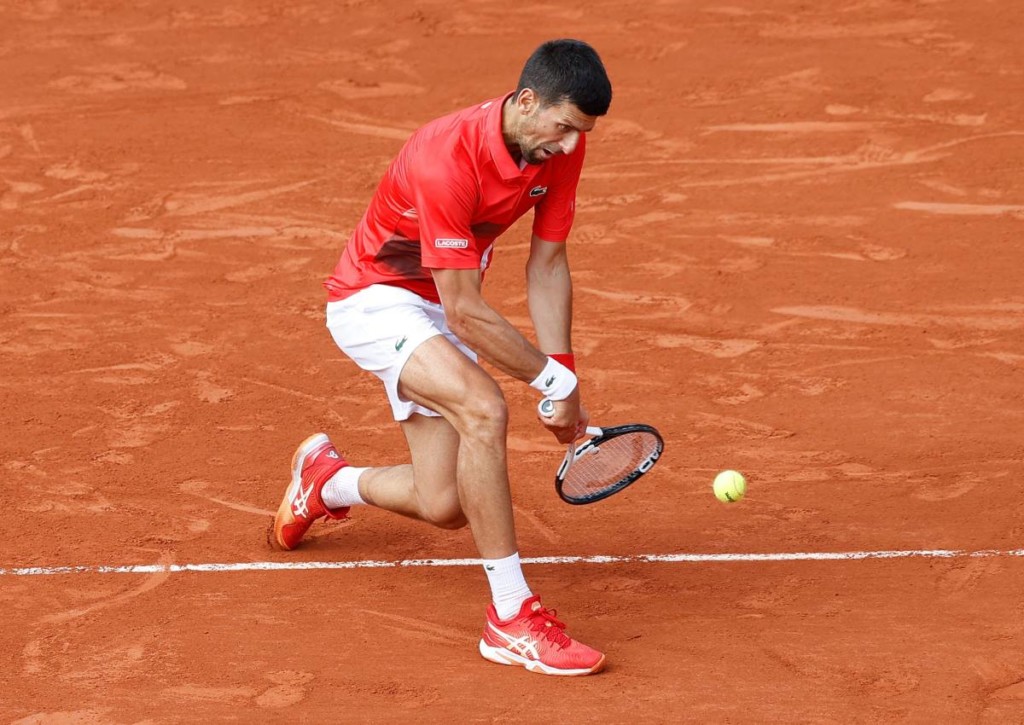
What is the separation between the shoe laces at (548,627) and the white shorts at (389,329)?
918 millimetres

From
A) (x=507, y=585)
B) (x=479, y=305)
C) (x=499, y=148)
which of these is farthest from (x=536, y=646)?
(x=499, y=148)

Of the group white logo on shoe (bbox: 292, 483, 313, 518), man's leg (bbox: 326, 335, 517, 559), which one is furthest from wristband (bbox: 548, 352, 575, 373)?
white logo on shoe (bbox: 292, 483, 313, 518)

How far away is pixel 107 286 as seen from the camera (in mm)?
9641

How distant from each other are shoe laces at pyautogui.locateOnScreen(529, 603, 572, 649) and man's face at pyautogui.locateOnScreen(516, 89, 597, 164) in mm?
1681

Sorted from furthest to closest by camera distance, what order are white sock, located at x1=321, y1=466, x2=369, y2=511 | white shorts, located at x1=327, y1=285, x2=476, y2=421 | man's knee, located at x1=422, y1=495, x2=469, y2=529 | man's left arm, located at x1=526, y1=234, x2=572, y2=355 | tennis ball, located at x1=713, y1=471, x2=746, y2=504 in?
white sock, located at x1=321, y1=466, x2=369, y2=511 < tennis ball, located at x1=713, y1=471, x2=746, y2=504 < man's left arm, located at x1=526, y1=234, x2=572, y2=355 < man's knee, located at x1=422, y1=495, x2=469, y2=529 < white shorts, located at x1=327, y1=285, x2=476, y2=421

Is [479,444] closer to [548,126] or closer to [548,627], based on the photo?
[548,627]

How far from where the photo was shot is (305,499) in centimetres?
637

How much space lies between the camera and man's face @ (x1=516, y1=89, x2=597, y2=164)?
520cm

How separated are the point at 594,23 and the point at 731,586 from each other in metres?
8.02

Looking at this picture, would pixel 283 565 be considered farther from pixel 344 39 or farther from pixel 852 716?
pixel 344 39

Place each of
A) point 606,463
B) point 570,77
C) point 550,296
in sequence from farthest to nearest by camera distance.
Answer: point 606,463 < point 550,296 < point 570,77

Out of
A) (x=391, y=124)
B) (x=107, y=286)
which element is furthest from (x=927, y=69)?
(x=107, y=286)

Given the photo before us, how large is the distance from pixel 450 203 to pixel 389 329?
0.66 meters

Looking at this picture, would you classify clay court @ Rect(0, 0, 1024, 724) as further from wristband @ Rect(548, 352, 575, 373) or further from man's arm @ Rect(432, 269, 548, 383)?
man's arm @ Rect(432, 269, 548, 383)
